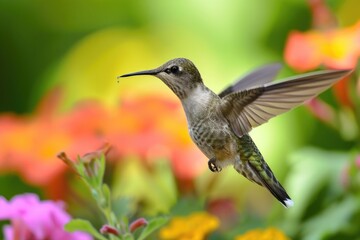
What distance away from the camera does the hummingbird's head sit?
4.41 feet

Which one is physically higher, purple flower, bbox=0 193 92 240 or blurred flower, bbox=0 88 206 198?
blurred flower, bbox=0 88 206 198

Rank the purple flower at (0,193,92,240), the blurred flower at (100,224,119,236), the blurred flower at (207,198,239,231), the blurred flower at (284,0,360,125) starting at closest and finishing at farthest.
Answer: the blurred flower at (100,224,119,236)
the purple flower at (0,193,92,240)
the blurred flower at (207,198,239,231)
the blurred flower at (284,0,360,125)

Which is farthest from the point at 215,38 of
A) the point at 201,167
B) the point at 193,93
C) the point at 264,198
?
the point at 193,93

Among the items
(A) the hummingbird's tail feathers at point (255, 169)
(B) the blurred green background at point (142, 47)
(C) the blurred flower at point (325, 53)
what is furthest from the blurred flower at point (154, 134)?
(B) the blurred green background at point (142, 47)

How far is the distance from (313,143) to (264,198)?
1.15ft

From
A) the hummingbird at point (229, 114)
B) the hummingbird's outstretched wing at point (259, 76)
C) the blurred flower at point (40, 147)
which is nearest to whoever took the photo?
the hummingbird at point (229, 114)

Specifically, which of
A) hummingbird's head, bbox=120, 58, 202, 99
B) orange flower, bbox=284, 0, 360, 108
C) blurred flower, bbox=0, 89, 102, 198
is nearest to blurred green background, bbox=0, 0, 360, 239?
blurred flower, bbox=0, 89, 102, 198

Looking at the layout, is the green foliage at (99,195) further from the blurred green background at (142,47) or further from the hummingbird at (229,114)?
the blurred green background at (142,47)

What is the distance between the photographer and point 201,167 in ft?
6.83

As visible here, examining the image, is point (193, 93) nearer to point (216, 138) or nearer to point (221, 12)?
point (216, 138)

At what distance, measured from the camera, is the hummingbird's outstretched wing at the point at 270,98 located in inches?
47.3

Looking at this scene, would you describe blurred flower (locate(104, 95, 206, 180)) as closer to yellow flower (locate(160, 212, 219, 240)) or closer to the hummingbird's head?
yellow flower (locate(160, 212, 219, 240))

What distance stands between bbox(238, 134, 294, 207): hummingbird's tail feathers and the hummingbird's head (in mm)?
159

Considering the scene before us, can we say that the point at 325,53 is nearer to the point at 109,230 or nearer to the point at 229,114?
the point at 229,114
